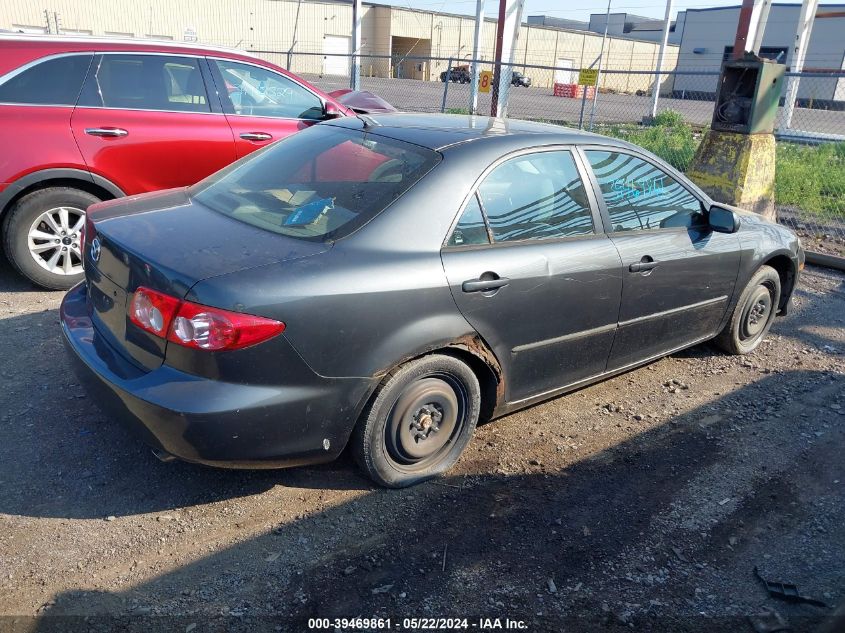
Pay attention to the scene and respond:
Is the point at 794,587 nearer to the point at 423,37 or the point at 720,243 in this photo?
the point at 720,243

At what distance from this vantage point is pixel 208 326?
8.72 feet

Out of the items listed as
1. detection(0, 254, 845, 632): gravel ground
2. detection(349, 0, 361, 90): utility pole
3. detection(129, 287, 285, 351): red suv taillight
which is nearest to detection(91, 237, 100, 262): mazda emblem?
detection(129, 287, 285, 351): red suv taillight

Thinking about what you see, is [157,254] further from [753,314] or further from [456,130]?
[753,314]

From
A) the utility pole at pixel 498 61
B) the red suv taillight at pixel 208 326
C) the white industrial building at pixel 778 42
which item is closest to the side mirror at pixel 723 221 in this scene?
Answer: the red suv taillight at pixel 208 326

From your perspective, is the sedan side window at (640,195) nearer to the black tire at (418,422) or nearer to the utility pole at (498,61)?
the black tire at (418,422)

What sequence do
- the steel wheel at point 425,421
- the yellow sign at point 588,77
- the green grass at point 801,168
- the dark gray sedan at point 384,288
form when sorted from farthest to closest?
the yellow sign at point 588,77 < the green grass at point 801,168 < the steel wheel at point 425,421 < the dark gray sedan at point 384,288

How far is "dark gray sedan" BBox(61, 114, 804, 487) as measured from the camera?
2748mm

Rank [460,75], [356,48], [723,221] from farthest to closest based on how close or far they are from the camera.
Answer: [460,75] < [356,48] < [723,221]

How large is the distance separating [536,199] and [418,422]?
130 centimetres

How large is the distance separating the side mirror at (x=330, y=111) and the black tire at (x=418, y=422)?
3973mm

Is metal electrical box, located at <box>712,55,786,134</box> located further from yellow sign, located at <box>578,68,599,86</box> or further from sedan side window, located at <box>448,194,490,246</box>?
sedan side window, located at <box>448,194,490,246</box>

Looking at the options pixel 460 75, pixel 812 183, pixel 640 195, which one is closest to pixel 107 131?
pixel 640 195

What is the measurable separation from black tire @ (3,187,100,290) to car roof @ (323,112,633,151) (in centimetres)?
258

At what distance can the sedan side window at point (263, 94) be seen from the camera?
6164mm
